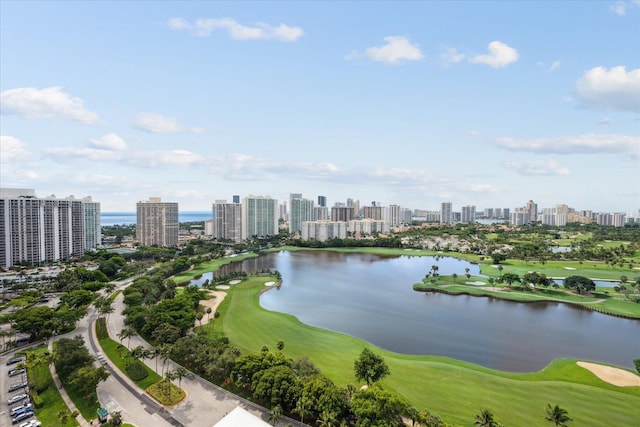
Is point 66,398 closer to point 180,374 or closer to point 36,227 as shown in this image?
point 180,374

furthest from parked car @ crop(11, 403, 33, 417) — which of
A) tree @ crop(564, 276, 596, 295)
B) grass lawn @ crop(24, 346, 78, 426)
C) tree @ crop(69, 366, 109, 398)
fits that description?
tree @ crop(564, 276, 596, 295)

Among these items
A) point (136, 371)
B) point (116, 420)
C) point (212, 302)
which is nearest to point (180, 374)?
point (116, 420)

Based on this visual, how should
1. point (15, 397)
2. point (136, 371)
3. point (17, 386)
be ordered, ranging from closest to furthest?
1. point (15, 397)
2. point (17, 386)
3. point (136, 371)

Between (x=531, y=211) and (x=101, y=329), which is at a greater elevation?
(x=531, y=211)

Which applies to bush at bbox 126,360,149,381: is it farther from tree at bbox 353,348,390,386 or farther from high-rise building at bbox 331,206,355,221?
high-rise building at bbox 331,206,355,221

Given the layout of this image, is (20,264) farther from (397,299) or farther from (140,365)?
(397,299)

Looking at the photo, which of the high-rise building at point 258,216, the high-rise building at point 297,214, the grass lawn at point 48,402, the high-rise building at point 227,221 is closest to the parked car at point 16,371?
the grass lawn at point 48,402

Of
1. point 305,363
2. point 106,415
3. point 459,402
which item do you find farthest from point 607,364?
point 106,415

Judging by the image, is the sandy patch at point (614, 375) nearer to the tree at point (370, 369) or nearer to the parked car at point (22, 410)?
the tree at point (370, 369)
